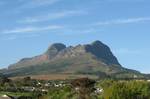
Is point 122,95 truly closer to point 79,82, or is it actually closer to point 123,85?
point 123,85

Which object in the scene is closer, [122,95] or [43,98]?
[122,95]

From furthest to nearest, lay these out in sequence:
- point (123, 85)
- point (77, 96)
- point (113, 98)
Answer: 1. point (77, 96)
2. point (123, 85)
3. point (113, 98)

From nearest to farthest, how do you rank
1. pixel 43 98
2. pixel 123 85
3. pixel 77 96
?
1. pixel 123 85
2. pixel 77 96
3. pixel 43 98

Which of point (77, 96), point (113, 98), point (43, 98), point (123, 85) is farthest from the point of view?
point (43, 98)

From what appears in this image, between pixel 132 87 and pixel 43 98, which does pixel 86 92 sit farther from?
pixel 43 98

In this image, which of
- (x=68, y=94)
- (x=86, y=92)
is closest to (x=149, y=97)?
(x=86, y=92)

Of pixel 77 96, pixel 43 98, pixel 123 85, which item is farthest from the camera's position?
pixel 43 98

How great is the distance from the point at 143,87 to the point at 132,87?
6226 millimetres

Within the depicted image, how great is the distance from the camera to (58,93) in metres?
162

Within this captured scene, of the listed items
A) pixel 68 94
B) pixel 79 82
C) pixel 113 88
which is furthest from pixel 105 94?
pixel 68 94

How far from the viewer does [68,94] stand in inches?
6161

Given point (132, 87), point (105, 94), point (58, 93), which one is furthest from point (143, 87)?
point (58, 93)

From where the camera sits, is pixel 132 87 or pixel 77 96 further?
pixel 77 96

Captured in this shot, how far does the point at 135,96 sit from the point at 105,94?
7.62 meters
